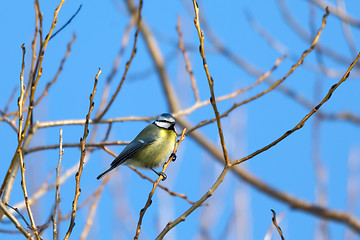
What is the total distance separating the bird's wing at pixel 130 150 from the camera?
3281 millimetres

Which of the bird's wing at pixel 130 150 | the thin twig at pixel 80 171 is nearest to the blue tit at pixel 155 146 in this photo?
the bird's wing at pixel 130 150

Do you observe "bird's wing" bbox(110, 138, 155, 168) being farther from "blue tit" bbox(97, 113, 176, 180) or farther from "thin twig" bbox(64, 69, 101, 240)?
"thin twig" bbox(64, 69, 101, 240)

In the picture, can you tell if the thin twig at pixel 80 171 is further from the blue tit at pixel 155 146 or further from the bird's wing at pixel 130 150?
the blue tit at pixel 155 146

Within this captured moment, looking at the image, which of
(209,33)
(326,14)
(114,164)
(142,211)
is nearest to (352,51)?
(326,14)

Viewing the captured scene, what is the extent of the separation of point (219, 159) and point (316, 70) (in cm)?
151

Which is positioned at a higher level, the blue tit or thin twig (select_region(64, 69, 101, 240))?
the blue tit

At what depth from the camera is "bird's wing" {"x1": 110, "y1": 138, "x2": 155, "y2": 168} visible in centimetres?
328

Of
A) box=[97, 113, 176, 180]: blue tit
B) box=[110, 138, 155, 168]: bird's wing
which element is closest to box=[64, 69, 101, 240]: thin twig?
box=[110, 138, 155, 168]: bird's wing

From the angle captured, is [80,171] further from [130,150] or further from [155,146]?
[155,146]

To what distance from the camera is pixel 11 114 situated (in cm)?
321

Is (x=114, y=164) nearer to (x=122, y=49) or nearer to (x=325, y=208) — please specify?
(x=122, y=49)

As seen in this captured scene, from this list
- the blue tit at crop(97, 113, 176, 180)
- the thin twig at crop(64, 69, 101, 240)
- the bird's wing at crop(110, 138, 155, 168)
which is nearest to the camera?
the thin twig at crop(64, 69, 101, 240)

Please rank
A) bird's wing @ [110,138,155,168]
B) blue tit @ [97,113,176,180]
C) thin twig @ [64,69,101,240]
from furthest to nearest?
blue tit @ [97,113,176,180]
bird's wing @ [110,138,155,168]
thin twig @ [64,69,101,240]

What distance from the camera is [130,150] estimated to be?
3451 mm
